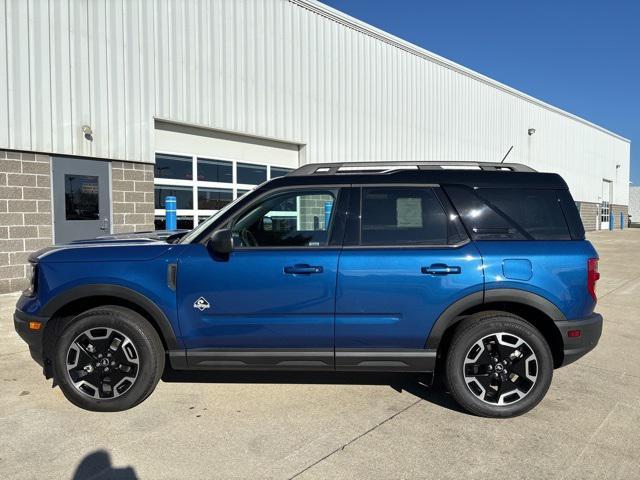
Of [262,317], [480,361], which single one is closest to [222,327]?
[262,317]

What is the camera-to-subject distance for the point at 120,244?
3736mm

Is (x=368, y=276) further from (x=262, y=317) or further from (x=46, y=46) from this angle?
(x=46, y=46)

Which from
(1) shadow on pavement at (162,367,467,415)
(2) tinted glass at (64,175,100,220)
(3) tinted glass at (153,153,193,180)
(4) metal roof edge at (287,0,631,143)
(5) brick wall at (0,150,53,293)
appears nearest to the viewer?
(1) shadow on pavement at (162,367,467,415)

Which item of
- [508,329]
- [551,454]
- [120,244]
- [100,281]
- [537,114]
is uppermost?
[537,114]

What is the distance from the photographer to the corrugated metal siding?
8.13 m

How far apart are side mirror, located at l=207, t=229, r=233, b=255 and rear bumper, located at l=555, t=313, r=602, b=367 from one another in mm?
2512

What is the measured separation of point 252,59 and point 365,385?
31.1ft

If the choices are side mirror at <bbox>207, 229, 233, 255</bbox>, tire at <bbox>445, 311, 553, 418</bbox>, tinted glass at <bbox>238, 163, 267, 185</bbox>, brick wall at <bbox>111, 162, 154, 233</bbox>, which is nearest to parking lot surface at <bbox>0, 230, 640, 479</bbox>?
tire at <bbox>445, 311, 553, 418</bbox>

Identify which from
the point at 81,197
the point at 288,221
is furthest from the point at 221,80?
the point at 288,221

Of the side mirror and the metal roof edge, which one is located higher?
the metal roof edge

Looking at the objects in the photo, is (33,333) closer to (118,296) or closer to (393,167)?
(118,296)

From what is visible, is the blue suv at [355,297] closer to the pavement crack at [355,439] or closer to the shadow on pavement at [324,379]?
the pavement crack at [355,439]

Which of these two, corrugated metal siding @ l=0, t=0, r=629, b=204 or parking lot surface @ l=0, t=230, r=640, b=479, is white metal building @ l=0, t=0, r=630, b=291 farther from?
parking lot surface @ l=0, t=230, r=640, b=479

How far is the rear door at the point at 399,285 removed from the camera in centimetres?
337
